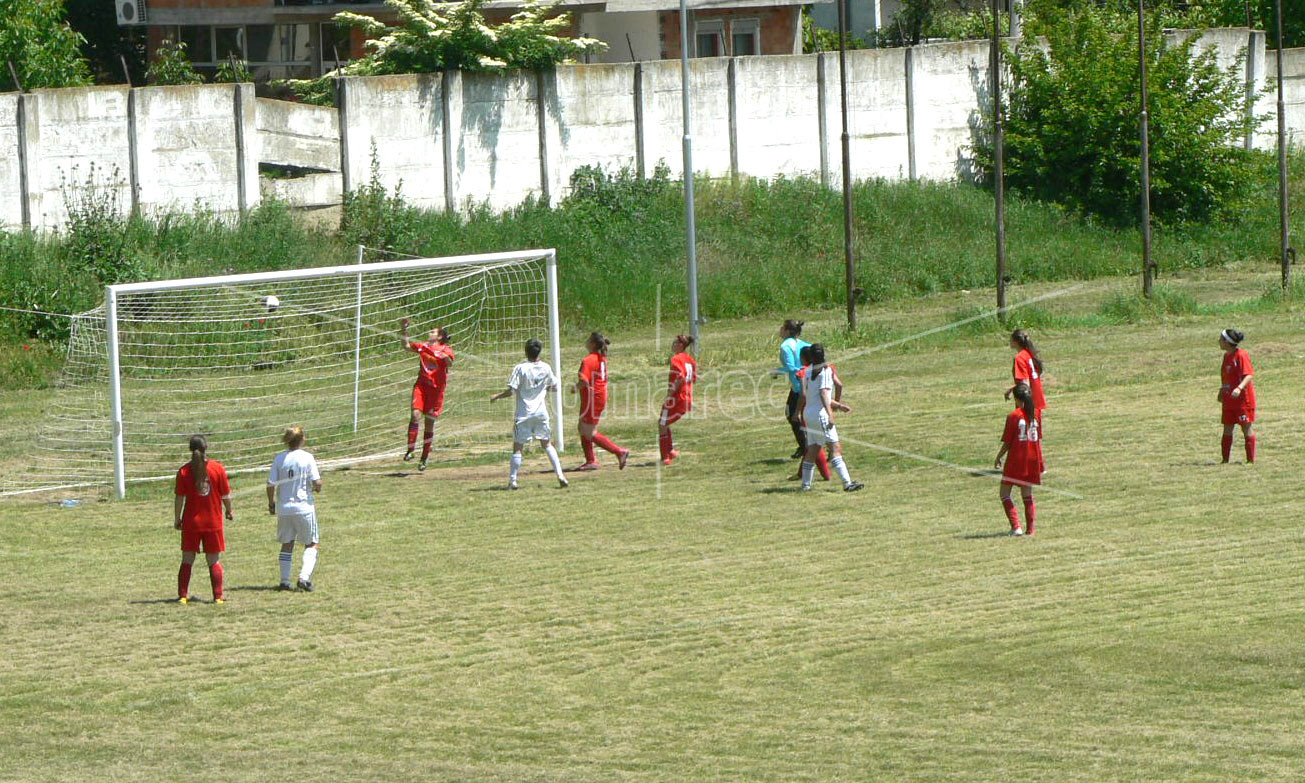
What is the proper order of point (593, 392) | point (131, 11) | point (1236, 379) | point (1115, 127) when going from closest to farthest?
point (1236, 379) < point (593, 392) < point (1115, 127) < point (131, 11)

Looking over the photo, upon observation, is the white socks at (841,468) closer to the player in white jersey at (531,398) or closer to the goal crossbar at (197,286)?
the player in white jersey at (531,398)

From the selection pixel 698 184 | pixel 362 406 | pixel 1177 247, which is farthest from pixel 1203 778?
pixel 1177 247

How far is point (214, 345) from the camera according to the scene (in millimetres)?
24250

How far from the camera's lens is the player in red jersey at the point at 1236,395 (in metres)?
17.3

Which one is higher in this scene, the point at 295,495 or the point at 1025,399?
the point at 1025,399

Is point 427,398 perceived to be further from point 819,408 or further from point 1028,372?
point 1028,372

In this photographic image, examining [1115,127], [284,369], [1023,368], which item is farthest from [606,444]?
[1115,127]

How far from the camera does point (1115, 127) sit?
38.8 meters

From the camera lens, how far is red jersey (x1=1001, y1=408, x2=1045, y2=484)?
47.7ft

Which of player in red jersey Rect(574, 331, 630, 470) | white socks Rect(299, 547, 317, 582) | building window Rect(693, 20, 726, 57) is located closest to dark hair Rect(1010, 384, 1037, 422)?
player in red jersey Rect(574, 331, 630, 470)

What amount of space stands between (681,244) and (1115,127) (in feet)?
36.8

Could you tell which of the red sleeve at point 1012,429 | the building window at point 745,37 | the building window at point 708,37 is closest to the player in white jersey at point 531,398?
the red sleeve at point 1012,429

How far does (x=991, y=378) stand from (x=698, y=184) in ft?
43.5

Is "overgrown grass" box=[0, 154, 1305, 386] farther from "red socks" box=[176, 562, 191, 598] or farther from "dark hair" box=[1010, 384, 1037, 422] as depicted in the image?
"dark hair" box=[1010, 384, 1037, 422]
